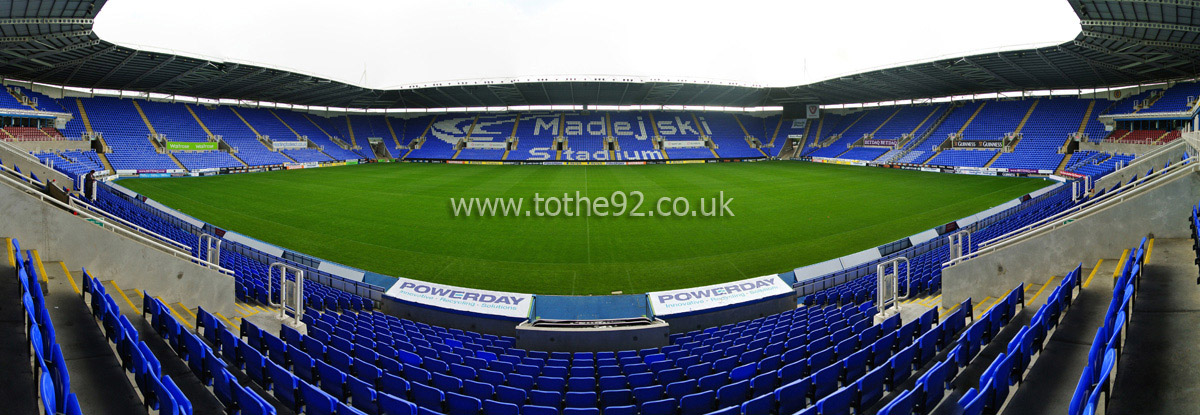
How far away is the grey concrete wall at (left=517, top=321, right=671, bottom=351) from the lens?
9430 mm

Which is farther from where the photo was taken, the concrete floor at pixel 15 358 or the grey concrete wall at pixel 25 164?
the grey concrete wall at pixel 25 164

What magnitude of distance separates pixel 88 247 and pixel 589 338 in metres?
8.91

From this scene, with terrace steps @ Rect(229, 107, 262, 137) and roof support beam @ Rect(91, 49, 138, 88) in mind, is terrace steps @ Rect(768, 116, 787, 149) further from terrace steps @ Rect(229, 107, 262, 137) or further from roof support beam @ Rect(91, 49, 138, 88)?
roof support beam @ Rect(91, 49, 138, 88)

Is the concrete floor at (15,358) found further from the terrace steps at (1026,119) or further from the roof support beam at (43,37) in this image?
the terrace steps at (1026,119)

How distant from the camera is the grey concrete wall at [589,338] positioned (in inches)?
371

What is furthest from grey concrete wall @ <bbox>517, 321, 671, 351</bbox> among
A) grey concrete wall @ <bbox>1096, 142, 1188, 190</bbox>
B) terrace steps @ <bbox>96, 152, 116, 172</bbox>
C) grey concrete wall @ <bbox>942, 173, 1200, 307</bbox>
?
terrace steps @ <bbox>96, 152, 116, 172</bbox>

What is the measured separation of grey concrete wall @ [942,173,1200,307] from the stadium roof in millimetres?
22196

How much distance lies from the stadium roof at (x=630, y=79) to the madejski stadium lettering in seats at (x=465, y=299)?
28.9m

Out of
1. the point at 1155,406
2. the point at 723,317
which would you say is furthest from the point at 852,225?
the point at 1155,406

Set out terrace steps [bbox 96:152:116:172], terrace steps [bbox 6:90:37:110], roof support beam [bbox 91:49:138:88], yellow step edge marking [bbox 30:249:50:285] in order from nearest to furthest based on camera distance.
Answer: yellow step edge marking [bbox 30:249:50:285] → roof support beam [bbox 91:49:138:88] → terrace steps [bbox 96:152:116:172] → terrace steps [bbox 6:90:37:110]

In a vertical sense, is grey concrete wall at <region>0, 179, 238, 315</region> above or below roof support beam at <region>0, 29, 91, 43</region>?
below

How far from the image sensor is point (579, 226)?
23.4 m

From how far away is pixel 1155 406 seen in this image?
14.2ft

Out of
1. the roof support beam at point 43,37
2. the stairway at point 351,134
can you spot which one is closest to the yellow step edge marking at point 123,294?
the roof support beam at point 43,37
